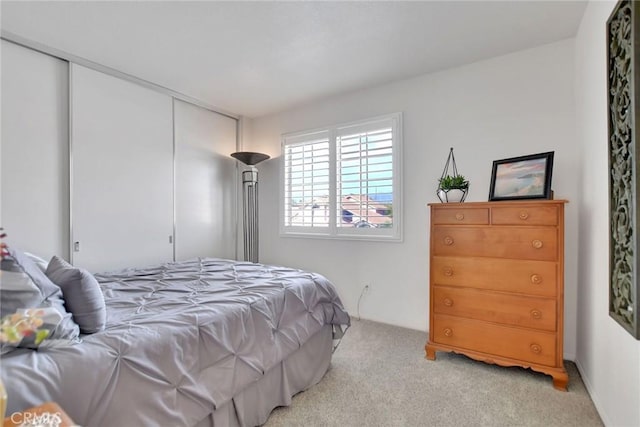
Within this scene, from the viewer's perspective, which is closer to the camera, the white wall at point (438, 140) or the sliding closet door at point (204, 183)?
the white wall at point (438, 140)

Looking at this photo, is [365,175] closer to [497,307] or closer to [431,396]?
[497,307]

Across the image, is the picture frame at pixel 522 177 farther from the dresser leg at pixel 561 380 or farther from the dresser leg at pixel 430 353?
the dresser leg at pixel 430 353

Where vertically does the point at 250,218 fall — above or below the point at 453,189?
below

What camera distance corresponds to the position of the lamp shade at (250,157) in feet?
12.4

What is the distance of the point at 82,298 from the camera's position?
128 cm

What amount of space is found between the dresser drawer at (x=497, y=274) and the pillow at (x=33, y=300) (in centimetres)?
227

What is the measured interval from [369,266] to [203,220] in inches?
81.9

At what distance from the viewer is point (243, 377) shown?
1.55m

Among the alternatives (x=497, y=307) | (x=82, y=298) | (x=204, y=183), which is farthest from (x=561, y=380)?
(x=204, y=183)

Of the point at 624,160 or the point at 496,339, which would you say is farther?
the point at 496,339

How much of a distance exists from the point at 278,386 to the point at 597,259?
2.10 meters

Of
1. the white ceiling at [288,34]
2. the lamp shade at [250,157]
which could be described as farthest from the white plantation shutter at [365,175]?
the lamp shade at [250,157]

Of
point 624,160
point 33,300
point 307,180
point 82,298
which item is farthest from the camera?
point 307,180

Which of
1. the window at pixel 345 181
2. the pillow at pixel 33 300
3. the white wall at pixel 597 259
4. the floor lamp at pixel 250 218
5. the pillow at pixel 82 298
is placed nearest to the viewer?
the pillow at pixel 33 300
